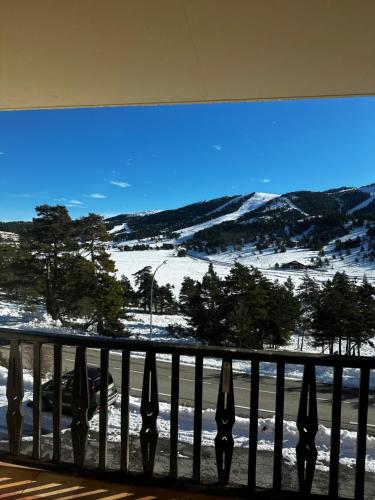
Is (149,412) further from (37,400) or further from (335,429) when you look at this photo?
(335,429)

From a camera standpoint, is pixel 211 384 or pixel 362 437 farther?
pixel 211 384

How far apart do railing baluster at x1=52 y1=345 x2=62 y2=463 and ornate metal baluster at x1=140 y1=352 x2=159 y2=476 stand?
1.22 feet

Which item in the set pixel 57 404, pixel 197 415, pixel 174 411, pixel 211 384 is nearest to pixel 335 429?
pixel 197 415

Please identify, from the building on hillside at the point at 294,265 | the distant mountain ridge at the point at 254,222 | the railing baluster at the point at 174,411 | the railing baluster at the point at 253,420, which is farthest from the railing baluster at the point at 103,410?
the distant mountain ridge at the point at 254,222

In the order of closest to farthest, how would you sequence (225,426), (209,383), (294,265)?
(225,426), (209,383), (294,265)

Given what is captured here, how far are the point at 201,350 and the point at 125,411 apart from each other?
441 mm

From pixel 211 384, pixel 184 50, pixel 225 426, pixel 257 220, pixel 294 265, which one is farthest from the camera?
pixel 257 220

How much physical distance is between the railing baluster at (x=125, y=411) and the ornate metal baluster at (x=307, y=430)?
69 centimetres

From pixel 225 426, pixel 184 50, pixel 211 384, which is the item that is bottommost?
pixel 211 384

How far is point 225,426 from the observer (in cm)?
140

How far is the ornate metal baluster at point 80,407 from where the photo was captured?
1.49 meters

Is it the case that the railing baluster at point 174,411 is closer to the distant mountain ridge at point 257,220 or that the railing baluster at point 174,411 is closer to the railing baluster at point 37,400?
the railing baluster at point 37,400

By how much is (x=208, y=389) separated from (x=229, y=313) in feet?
17.3

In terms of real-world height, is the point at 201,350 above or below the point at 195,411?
above
